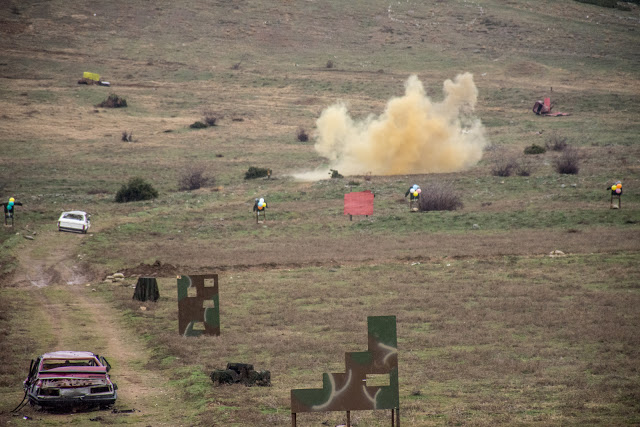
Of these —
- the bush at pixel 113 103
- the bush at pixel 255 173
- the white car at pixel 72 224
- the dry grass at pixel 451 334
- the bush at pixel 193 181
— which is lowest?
the dry grass at pixel 451 334

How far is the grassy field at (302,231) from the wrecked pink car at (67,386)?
13.1 inches

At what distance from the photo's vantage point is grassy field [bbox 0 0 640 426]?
17266mm

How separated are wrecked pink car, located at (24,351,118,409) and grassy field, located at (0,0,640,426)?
332 millimetres

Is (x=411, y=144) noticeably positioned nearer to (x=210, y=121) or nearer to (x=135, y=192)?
(x=135, y=192)

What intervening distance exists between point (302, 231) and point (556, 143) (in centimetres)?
3079

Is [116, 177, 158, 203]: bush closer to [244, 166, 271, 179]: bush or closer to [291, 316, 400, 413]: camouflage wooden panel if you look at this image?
[244, 166, 271, 179]: bush

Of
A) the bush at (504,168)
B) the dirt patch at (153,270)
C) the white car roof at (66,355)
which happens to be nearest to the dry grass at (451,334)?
the dirt patch at (153,270)

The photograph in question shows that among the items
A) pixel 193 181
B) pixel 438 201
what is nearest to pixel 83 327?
pixel 438 201

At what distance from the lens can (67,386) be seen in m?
14.8

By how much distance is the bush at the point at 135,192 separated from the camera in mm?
50438

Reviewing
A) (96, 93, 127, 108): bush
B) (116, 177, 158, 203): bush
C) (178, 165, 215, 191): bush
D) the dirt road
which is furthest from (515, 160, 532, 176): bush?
(96, 93, 127, 108): bush

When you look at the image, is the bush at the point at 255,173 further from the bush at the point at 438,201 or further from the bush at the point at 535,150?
the bush at the point at 535,150

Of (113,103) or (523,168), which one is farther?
(113,103)

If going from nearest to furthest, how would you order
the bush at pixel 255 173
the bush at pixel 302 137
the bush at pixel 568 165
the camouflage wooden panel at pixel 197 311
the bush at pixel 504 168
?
Result: the camouflage wooden panel at pixel 197 311 → the bush at pixel 568 165 → the bush at pixel 504 168 → the bush at pixel 255 173 → the bush at pixel 302 137
